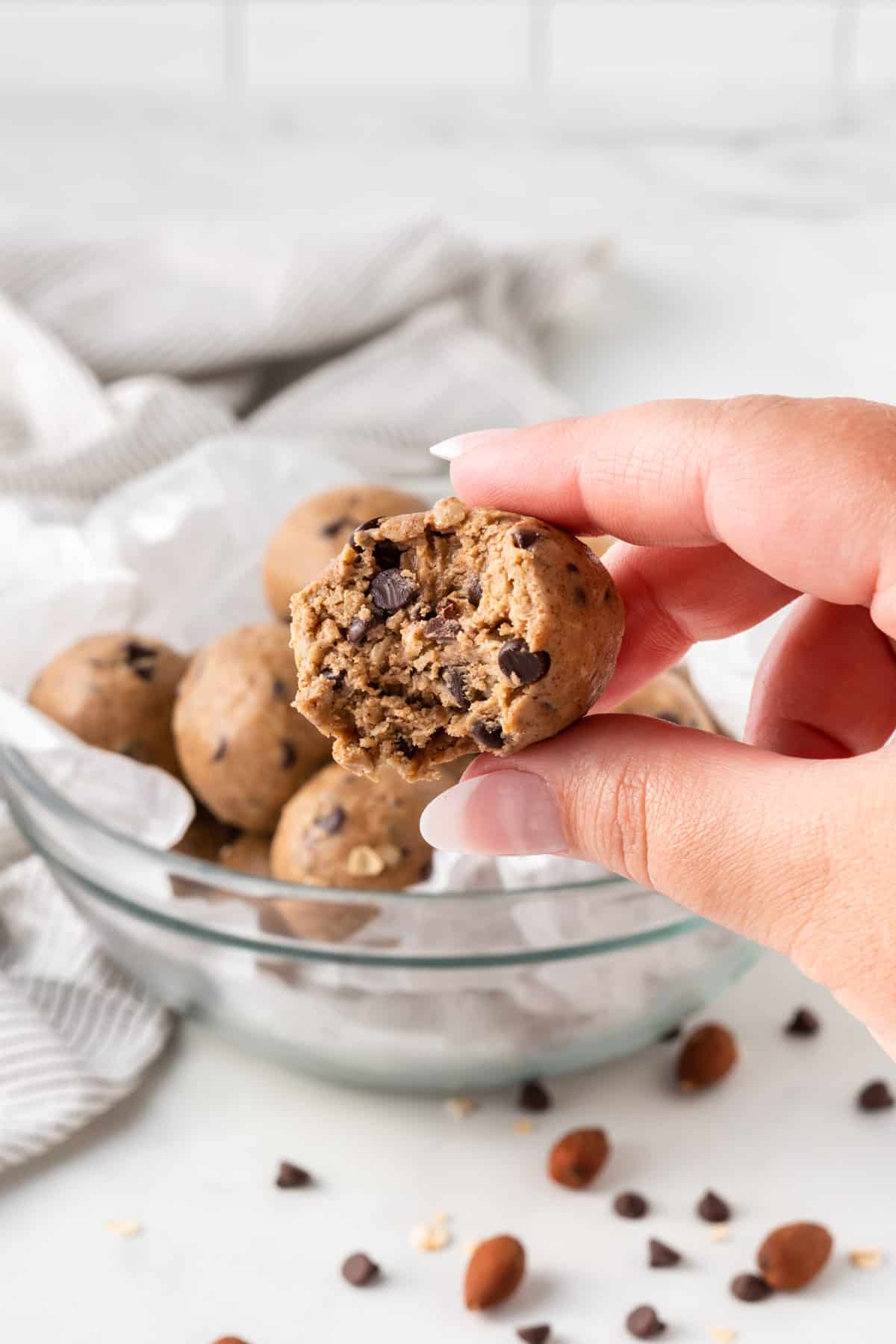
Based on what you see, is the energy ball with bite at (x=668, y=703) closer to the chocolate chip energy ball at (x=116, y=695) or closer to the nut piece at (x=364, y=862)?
the nut piece at (x=364, y=862)

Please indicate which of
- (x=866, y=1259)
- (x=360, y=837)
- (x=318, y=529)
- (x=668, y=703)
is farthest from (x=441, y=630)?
(x=866, y=1259)

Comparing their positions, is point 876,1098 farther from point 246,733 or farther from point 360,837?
point 246,733

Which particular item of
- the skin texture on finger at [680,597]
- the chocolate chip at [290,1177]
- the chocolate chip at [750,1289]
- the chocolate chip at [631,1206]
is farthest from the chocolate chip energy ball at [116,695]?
the chocolate chip at [750,1289]

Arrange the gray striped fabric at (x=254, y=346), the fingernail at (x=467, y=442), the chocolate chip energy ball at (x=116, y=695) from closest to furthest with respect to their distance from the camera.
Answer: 1. the fingernail at (x=467, y=442)
2. the chocolate chip energy ball at (x=116, y=695)
3. the gray striped fabric at (x=254, y=346)

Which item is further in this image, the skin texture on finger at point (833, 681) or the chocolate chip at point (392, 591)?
the skin texture on finger at point (833, 681)

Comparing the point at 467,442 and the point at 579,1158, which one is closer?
the point at 467,442

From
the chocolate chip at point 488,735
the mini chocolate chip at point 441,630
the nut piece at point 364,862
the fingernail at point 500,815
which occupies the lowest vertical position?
the nut piece at point 364,862

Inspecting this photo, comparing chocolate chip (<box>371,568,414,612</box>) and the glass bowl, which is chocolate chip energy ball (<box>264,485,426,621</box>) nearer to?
the glass bowl
